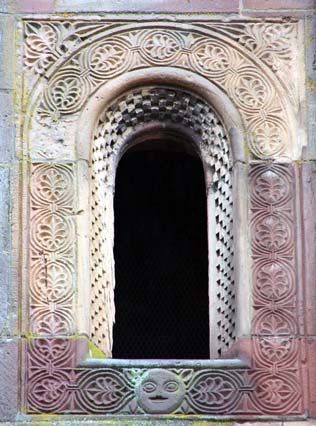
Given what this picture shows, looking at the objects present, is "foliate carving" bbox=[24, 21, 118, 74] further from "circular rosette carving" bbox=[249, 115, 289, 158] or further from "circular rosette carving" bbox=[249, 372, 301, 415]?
"circular rosette carving" bbox=[249, 372, 301, 415]

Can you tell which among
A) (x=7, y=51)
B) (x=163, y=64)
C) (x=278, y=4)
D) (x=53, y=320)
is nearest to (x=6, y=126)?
(x=7, y=51)

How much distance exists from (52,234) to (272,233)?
5.68 feet

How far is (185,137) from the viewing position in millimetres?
17844

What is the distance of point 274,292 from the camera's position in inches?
672

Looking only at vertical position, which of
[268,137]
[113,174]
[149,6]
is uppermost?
[149,6]

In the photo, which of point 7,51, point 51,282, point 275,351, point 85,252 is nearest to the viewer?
point 275,351

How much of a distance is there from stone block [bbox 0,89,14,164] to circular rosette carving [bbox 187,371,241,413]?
2370mm

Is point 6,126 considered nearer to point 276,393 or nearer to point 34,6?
point 34,6

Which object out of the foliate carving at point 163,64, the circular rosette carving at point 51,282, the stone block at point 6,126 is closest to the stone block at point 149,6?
the foliate carving at point 163,64

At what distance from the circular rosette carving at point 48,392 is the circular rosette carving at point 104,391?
13cm

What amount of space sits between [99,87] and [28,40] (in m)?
0.73

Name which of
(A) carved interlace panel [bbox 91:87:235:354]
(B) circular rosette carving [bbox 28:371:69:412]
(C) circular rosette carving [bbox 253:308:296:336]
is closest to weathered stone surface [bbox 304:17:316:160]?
(A) carved interlace panel [bbox 91:87:235:354]

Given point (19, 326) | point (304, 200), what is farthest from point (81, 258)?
point (304, 200)

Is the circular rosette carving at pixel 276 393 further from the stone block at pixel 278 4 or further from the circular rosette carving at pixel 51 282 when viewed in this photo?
the stone block at pixel 278 4
